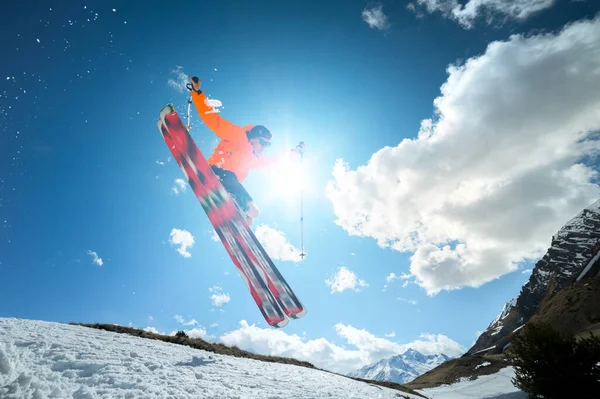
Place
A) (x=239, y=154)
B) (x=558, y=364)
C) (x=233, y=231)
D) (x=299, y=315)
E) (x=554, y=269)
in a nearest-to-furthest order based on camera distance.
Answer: (x=558, y=364) < (x=299, y=315) < (x=239, y=154) < (x=233, y=231) < (x=554, y=269)

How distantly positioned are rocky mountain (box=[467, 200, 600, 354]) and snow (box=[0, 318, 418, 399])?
120 m

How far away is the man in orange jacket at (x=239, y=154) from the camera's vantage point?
14109 mm

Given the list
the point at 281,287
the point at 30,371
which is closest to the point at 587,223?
the point at 281,287

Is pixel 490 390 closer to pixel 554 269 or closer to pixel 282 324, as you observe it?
pixel 282 324

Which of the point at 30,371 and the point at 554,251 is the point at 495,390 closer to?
the point at 30,371

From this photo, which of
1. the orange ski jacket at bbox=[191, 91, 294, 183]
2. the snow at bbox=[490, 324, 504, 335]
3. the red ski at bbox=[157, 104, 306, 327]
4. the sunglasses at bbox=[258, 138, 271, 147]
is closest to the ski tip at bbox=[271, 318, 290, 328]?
the red ski at bbox=[157, 104, 306, 327]

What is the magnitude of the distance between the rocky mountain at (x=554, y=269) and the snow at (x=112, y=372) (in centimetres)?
11987

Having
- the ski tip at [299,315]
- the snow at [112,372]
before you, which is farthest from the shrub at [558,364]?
the ski tip at [299,315]

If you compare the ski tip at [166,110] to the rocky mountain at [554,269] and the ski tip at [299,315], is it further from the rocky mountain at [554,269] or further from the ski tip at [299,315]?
the rocky mountain at [554,269]

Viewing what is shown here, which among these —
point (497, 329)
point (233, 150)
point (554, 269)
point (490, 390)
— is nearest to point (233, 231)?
point (233, 150)

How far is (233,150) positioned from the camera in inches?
579

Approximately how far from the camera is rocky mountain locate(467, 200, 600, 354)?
116000 millimetres

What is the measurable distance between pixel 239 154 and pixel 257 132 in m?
1.40

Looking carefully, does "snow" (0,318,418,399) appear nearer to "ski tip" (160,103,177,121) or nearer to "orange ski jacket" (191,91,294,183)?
"orange ski jacket" (191,91,294,183)
